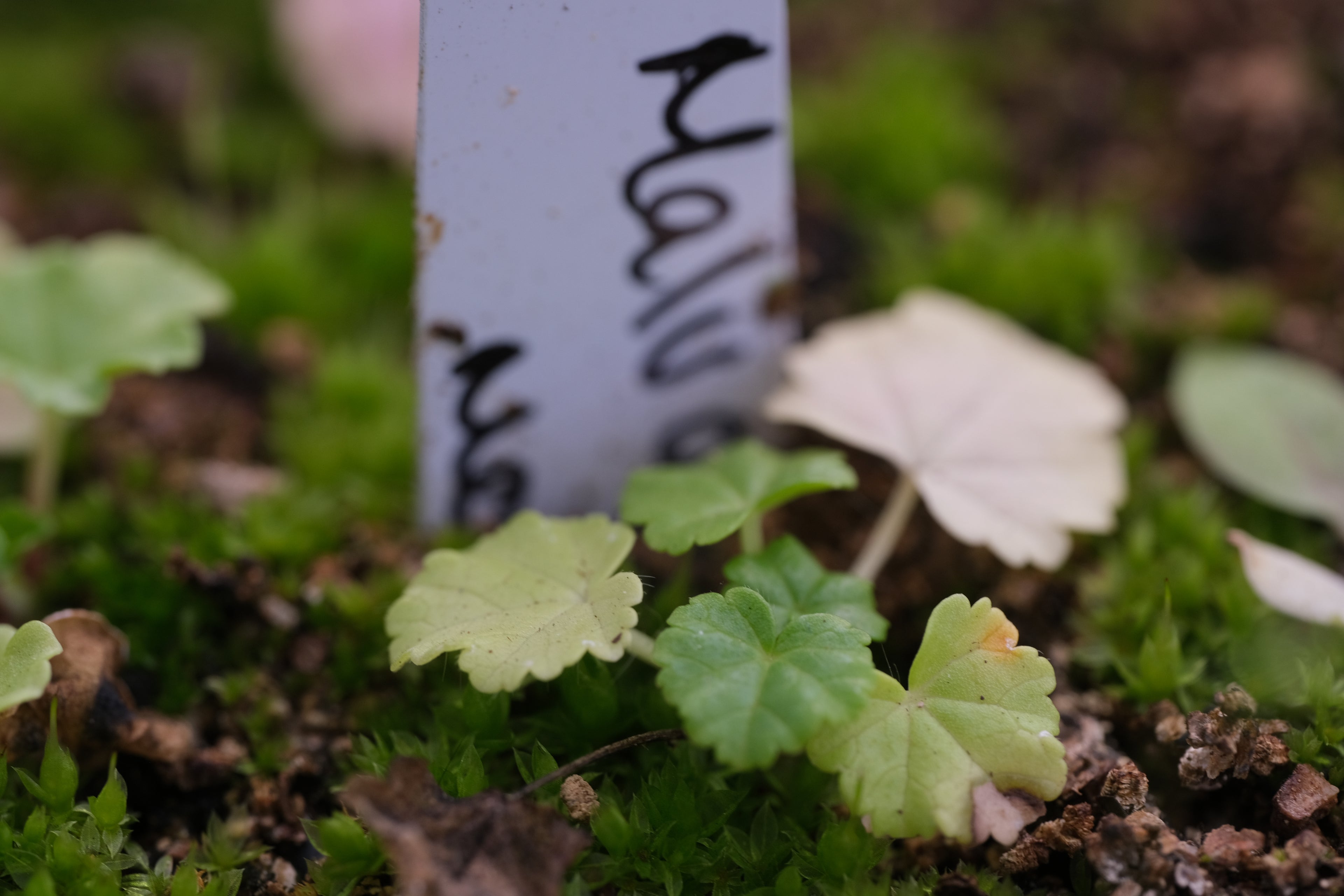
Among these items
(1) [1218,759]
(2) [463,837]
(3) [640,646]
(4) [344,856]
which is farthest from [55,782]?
(1) [1218,759]

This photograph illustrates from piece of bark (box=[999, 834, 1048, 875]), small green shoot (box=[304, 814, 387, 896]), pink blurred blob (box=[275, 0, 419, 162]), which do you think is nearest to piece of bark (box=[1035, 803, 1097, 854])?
piece of bark (box=[999, 834, 1048, 875])

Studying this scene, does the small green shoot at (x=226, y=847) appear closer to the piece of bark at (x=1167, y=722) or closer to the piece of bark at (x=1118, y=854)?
the piece of bark at (x=1118, y=854)

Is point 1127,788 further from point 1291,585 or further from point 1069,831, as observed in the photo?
point 1291,585

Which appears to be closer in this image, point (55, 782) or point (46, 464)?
point (55, 782)

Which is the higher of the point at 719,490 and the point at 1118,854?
the point at 719,490

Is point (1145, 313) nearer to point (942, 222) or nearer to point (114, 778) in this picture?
point (942, 222)

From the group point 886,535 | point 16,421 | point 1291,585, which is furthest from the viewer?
point 16,421

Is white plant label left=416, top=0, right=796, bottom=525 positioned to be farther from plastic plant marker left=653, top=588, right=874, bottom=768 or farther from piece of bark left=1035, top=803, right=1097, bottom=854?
piece of bark left=1035, top=803, right=1097, bottom=854
